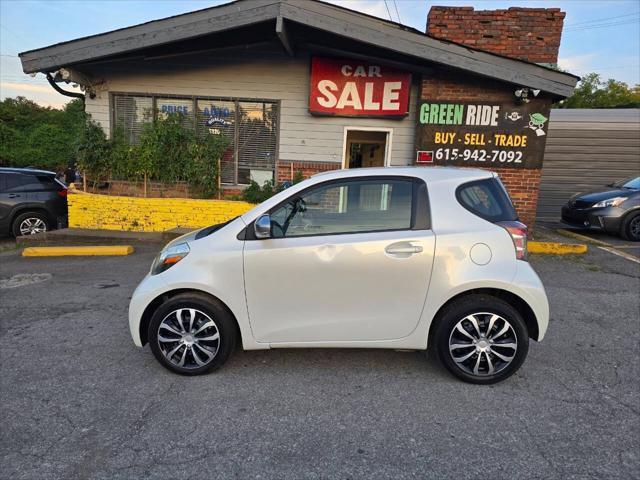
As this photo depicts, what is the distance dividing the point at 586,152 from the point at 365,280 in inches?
488

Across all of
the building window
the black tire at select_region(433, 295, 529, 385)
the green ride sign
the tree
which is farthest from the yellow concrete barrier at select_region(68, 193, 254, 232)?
the tree

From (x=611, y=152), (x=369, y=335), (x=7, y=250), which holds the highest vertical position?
(x=611, y=152)

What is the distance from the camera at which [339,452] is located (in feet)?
7.86

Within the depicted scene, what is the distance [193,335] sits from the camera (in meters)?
3.17

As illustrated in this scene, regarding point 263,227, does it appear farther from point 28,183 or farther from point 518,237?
point 28,183

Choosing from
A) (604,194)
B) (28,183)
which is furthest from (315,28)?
(604,194)

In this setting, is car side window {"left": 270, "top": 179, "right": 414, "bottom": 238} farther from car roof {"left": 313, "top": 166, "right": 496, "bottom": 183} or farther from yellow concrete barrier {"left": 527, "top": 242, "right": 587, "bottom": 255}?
yellow concrete barrier {"left": 527, "top": 242, "right": 587, "bottom": 255}

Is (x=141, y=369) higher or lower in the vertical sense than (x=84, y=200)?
lower

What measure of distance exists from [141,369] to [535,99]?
27.4 feet

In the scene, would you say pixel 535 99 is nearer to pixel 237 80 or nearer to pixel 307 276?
pixel 237 80

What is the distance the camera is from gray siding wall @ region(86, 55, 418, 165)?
865 centimetres

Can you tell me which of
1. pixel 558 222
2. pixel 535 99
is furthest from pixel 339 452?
pixel 558 222

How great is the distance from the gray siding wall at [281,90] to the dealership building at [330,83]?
2 centimetres

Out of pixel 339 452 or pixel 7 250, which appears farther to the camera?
pixel 7 250
